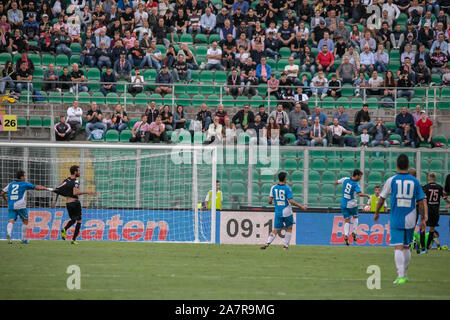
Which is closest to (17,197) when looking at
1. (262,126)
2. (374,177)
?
(262,126)

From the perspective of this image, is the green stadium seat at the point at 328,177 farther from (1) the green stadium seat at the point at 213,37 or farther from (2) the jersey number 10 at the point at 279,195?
(1) the green stadium seat at the point at 213,37

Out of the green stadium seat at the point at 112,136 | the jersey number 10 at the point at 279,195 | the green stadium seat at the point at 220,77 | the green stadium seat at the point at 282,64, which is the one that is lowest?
the jersey number 10 at the point at 279,195

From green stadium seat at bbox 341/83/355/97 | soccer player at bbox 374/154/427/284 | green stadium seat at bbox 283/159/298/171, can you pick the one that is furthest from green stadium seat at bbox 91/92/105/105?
soccer player at bbox 374/154/427/284

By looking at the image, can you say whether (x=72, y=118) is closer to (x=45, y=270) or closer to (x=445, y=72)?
(x=45, y=270)

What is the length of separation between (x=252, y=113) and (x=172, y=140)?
114 inches

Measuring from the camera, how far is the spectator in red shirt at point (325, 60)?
2641 centimetres

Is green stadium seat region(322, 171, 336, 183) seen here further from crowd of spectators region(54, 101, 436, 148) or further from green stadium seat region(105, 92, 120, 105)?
green stadium seat region(105, 92, 120, 105)

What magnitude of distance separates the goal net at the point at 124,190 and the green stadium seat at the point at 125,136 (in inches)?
62.3

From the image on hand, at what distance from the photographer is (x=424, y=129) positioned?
77.4 feet

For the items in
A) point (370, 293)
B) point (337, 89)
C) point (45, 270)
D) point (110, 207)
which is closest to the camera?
point (370, 293)

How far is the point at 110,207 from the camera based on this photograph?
2095 centimetres

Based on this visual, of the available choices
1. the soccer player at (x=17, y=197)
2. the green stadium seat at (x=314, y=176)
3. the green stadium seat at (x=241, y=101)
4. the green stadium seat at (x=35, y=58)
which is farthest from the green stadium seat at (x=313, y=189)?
the green stadium seat at (x=35, y=58)

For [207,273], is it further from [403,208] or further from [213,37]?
[213,37]
